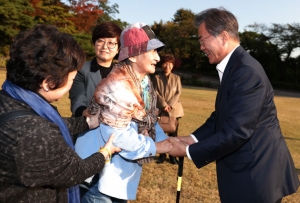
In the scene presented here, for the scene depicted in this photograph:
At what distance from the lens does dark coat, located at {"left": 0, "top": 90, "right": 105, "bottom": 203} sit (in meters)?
1.65

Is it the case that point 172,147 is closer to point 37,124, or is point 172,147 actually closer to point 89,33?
point 37,124

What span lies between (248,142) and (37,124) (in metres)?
1.56

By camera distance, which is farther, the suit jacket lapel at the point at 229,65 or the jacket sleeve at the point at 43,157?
the suit jacket lapel at the point at 229,65

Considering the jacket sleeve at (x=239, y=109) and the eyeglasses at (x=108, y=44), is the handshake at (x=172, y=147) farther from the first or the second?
the eyeglasses at (x=108, y=44)

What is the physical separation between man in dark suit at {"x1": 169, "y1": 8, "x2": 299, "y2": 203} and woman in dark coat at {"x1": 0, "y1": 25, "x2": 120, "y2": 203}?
1.10m

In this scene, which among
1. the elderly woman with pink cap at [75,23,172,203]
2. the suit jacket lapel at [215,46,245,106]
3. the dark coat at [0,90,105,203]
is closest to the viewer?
the dark coat at [0,90,105,203]

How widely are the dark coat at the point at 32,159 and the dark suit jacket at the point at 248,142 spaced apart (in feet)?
3.90

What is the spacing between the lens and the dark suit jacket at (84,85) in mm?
3506

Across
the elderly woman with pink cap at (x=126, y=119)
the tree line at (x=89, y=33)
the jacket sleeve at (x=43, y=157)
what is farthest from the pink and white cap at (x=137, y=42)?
the tree line at (x=89, y=33)

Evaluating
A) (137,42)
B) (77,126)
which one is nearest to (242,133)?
(137,42)

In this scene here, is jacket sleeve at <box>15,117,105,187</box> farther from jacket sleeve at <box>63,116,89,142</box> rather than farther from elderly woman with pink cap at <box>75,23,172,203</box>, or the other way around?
jacket sleeve at <box>63,116,89,142</box>

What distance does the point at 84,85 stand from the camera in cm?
358

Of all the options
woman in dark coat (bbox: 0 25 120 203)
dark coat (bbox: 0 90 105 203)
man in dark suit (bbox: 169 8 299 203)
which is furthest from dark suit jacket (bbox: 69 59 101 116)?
dark coat (bbox: 0 90 105 203)

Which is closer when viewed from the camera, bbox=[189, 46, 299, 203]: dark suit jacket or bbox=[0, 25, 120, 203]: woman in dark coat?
bbox=[0, 25, 120, 203]: woman in dark coat
